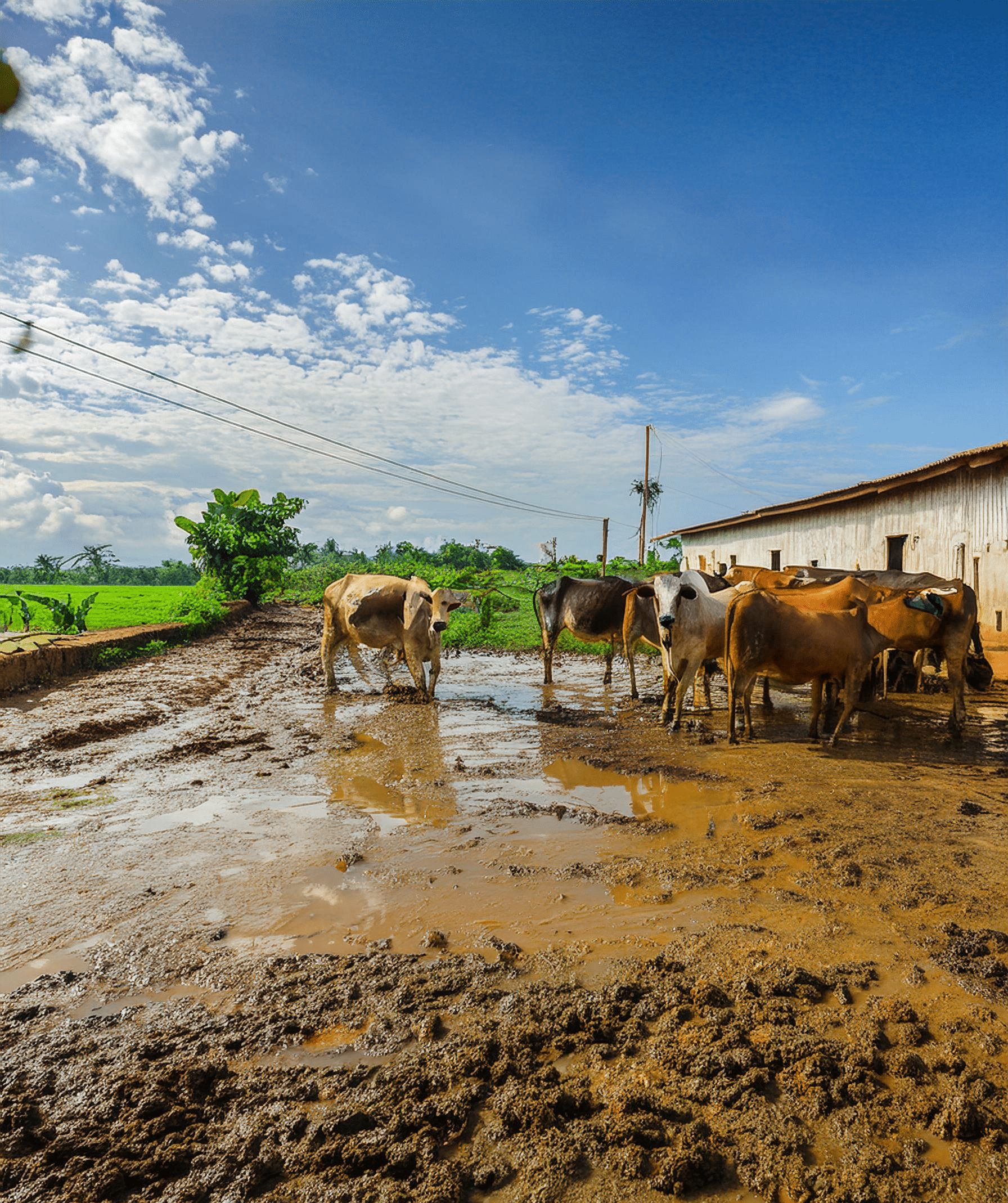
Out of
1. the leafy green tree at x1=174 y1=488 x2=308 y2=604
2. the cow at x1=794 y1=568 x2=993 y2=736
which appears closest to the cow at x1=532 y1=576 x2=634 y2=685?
the cow at x1=794 y1=568 x2=993 y2=736

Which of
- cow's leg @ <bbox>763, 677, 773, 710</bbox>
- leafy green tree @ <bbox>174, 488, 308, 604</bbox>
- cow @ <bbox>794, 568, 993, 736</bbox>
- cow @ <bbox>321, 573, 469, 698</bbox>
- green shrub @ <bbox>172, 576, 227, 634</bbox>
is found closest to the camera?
cow @ <bbox>794, 568, 993, 736</bbox>

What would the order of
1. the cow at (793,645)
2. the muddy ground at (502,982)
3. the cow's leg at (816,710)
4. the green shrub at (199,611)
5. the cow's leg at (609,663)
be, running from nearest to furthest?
1. the muddy ground at (502,982)
2. the cow at (793,645)
3. the cow's leg at (816,710)
4. the cow's leg at (609,663)
5. the green shrub at (199,611)

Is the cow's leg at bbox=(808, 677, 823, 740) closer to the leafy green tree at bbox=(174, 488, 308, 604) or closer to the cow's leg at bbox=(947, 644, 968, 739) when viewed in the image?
the cow's leg at bbox=(947, 644, 968, 739)

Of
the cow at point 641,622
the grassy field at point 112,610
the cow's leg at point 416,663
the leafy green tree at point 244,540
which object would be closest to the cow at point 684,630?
the cow at point 641,622

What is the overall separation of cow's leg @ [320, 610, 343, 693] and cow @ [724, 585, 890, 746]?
247 inches

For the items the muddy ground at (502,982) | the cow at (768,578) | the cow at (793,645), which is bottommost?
the muddy ground at (502,982)

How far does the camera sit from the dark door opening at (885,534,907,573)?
50.5ft

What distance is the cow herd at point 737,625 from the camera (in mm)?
7426

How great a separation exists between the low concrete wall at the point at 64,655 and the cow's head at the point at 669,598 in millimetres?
9418

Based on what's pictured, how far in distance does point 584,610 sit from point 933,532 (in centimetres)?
819

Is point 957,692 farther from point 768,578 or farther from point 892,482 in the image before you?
point 892,482

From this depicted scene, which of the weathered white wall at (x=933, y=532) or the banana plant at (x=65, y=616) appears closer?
the weathered white wall at (x=933, y=532)

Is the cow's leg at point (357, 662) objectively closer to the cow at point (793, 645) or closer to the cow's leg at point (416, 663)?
the cow's leg at point (416, 663)

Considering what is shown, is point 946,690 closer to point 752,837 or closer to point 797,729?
point 797,729
